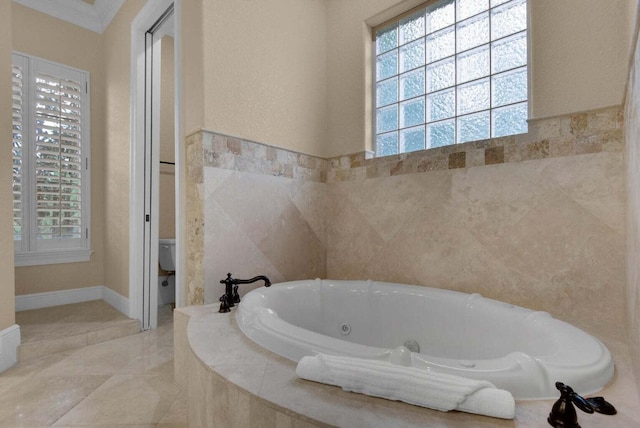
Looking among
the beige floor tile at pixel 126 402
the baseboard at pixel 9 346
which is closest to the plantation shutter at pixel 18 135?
the baseboard at pixel 9 346

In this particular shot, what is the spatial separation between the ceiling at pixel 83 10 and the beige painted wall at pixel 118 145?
0.09 metres

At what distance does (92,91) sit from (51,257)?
5.05ft

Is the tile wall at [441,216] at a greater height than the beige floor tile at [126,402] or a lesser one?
greater

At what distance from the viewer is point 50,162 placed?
105 inches

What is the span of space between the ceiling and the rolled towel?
3.22m

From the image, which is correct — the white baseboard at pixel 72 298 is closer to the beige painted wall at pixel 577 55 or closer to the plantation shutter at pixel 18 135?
the plantation shutter at pixel 18 135

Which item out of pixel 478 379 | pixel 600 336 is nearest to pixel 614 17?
pixel 600 336

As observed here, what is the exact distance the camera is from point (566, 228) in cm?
145

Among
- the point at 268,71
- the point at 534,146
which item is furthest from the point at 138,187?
the point at 534,146

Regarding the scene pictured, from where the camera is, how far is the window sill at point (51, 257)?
256 centimetres

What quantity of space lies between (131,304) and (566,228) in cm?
276

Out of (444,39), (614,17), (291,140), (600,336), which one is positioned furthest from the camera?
(291,140)

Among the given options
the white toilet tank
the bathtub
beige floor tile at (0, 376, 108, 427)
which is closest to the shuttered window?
the white toilet tank

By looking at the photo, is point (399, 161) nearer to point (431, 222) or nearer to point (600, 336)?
point (431, 222)
